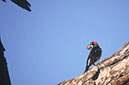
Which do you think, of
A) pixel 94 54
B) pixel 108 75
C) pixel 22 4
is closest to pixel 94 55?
pixel 94 54

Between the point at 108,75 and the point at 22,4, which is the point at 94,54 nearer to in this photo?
the point at 108,75

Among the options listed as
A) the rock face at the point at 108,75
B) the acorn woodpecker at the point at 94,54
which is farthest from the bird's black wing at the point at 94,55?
the rock face at the point at 108,75

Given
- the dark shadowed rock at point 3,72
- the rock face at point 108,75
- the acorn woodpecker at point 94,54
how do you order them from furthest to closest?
the acorn woodpecker at point 94,54, the rock face at point 108,75, the dark shadowed rock at point 3,72

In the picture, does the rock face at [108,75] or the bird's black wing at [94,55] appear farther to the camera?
the bird's black wing at [94,55]

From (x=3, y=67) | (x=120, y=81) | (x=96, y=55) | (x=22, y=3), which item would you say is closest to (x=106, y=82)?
(x=120, y=81)

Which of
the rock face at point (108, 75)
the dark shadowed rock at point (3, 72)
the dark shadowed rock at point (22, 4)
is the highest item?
the dark shadowed rock at point (22, 4)

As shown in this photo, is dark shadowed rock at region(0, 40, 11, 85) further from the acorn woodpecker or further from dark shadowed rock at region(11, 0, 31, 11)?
the acorn woodpecker

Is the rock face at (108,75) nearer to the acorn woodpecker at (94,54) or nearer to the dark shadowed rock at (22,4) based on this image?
the dark shadowed rock at (22,4)

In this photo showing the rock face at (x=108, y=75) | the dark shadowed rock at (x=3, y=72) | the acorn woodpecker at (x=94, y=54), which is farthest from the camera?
the acorn woodpecker at (x=94, y=54)

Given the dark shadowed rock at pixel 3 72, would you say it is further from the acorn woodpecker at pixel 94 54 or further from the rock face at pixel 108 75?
the acorn woodpecker at pixel 94 54

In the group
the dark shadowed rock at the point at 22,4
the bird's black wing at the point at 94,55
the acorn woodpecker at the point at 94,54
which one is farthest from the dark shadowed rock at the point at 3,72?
the bird's black wing at the point at 94,55

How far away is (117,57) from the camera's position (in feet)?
15.5

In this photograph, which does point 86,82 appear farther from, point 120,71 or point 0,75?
point 0,75

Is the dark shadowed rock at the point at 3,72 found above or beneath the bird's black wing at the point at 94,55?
beneath
